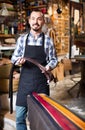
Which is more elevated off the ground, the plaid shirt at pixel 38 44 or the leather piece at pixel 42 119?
the plaid shirt at pixel 38 44

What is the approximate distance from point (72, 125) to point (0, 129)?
8.64 ft

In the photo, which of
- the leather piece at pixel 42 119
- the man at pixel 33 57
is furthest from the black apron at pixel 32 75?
the leather piece at pixel 42 119

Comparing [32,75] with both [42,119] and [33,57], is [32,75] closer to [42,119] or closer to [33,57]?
[33,57]

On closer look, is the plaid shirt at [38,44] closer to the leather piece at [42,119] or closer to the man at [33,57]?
the man at [33,57]

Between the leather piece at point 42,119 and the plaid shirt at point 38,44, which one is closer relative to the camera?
the leather piece at point 42,119

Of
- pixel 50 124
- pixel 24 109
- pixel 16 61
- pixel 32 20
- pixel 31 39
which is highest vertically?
pixel 32 20

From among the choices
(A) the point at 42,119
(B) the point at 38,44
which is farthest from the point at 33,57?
(A) the point at 42,119

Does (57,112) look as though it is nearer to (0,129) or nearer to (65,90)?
(0,129)

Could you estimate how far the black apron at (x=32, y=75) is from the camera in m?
2.47

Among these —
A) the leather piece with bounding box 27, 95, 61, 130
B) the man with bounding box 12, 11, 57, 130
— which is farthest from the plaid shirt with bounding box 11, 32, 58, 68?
the leather piece with bounding box 27, 95, 61, 130

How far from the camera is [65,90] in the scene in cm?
546

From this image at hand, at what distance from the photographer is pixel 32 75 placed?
8.15ft

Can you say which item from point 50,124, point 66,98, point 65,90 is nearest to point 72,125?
point 50,124

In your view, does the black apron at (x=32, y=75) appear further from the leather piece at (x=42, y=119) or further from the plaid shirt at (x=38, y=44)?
the leather piece at (x=42, y=119)
